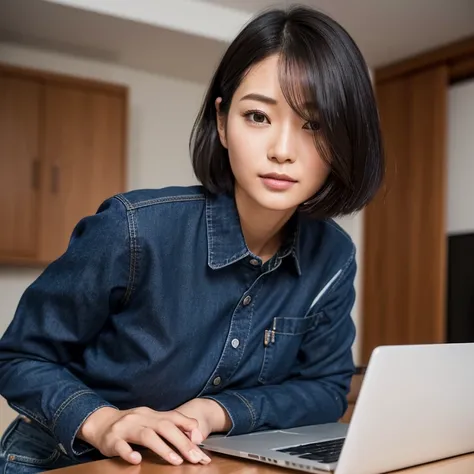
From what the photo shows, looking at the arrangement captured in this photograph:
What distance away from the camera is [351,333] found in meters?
1.16

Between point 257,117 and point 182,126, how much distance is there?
3.22 meters

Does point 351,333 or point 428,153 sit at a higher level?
point 428,153

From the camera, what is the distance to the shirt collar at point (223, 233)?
3.23ft

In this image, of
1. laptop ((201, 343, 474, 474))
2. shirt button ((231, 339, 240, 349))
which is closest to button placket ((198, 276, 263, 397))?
shirt button ((231, 339, 240, 349))

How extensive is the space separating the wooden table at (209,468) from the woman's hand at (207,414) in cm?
7

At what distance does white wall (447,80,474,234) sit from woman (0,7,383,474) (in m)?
2.67

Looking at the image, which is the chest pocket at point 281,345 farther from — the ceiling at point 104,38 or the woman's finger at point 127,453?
the ceiling at point 104,38

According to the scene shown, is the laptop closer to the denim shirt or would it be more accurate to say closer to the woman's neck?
the denim shirt

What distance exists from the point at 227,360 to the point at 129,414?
23 cm

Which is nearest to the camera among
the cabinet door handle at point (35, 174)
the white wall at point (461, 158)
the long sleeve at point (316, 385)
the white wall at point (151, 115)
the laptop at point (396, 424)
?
the laptop at point (396, 424)

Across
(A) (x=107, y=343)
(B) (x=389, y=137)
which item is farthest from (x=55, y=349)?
(B) (x=389, y=137)

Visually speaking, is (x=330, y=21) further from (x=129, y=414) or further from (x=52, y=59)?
(x=52, y=59)

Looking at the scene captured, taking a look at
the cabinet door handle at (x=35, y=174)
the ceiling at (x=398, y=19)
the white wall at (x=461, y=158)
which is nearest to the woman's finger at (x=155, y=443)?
the ceiling at (x=398, y=19)

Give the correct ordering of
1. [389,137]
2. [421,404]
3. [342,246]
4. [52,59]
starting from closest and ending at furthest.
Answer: [421,404] < [342,246] < [52,59] < [389,137]
